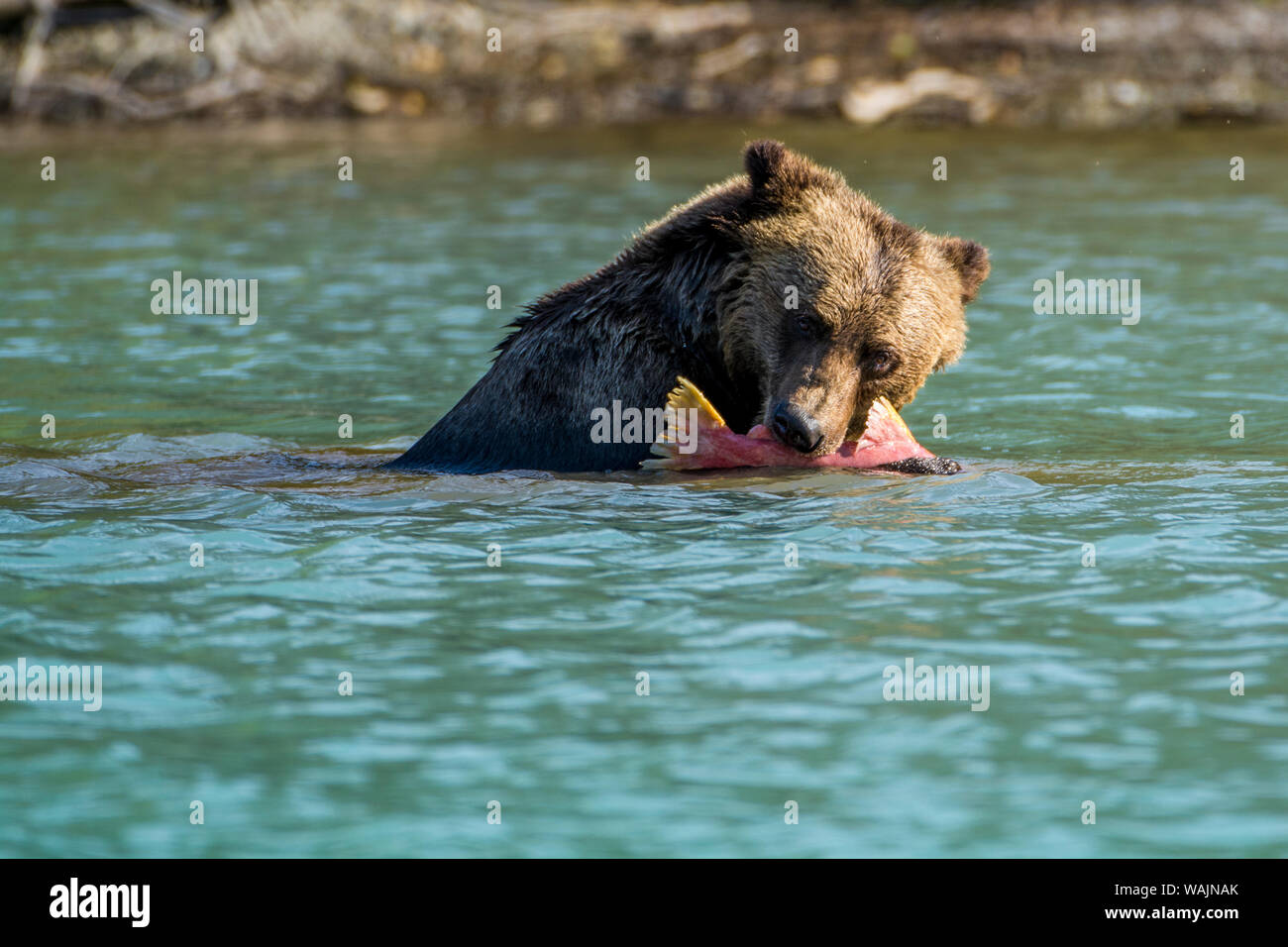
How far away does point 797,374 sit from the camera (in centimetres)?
707

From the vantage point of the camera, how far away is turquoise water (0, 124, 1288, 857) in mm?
4383

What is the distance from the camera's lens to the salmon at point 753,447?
722 cm

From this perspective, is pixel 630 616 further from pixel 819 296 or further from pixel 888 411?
pixel 888 411

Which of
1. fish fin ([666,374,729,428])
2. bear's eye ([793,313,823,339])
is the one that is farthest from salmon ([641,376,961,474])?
bear's eye ([793,313,823,339])

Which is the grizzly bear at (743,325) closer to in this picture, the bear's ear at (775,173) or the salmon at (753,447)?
the bear's ear at (775,173)

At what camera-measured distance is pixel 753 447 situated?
7.34 meters

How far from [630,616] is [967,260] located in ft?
9.62

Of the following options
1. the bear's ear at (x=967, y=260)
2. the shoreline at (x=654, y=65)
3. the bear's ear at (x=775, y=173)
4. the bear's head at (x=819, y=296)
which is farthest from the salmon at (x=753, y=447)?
the shoreline at (x=654, y=65)

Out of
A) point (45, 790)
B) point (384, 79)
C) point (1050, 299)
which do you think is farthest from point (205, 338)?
point (384, 79)

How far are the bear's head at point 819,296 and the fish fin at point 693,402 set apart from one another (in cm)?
22

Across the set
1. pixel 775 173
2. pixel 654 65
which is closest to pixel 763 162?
pixel 775 173

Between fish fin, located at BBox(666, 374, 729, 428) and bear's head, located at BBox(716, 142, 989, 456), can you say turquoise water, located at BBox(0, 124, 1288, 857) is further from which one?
bear's head, located at BBox(716, 142, 989, 456)
